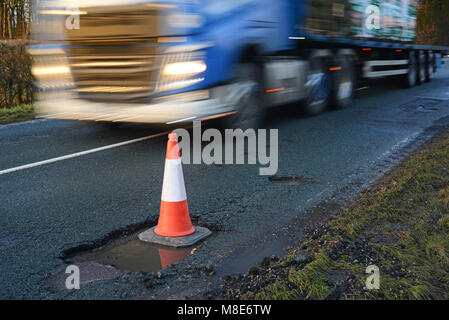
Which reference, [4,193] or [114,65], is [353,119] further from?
[4,193]

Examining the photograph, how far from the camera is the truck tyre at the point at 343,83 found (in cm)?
1030

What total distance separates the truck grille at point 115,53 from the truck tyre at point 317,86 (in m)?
3.92

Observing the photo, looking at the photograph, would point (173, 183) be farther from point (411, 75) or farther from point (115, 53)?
point (411, 75)

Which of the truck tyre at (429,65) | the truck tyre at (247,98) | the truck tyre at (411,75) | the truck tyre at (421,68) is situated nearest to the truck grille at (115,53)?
the truck tyre at (247,98)

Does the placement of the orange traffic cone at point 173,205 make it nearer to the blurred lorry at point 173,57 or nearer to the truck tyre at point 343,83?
the blurred lorry at point 173,57

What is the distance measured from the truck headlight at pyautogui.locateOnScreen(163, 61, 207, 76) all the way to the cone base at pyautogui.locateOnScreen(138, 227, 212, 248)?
2.84 meters

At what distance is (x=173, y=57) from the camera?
20.4 feet

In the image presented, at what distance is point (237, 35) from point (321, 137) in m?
2.01

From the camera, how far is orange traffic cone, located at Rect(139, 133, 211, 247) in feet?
12.5

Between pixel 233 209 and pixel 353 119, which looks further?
pixel 353 119

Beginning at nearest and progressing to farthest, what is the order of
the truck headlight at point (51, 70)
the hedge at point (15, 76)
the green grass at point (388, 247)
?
the green grass at point (388, 247) < the truck headlight at point (51, 70) < the hedge at point (15, 76)

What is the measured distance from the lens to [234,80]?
729cm

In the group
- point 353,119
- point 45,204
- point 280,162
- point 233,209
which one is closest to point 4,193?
point 45,204
